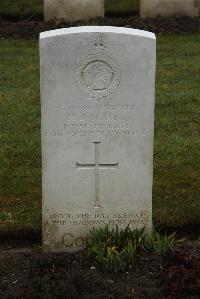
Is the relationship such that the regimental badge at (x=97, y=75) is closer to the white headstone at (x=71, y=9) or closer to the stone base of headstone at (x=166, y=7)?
the white headstone at (x=71, y=9)

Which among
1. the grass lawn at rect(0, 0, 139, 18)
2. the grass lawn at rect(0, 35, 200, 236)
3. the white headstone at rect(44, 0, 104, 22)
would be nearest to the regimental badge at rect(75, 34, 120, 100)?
the grass lawn at rect(0, 35, 200, 236)

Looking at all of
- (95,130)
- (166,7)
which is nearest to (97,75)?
(95,130)

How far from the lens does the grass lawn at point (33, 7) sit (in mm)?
14178

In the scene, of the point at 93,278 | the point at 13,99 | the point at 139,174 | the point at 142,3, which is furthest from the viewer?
the point at 142,3

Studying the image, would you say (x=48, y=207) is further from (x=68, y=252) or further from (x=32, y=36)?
(x=32, y=36)

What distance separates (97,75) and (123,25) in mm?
7711

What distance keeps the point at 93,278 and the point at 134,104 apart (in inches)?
46.3

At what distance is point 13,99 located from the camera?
9617mm

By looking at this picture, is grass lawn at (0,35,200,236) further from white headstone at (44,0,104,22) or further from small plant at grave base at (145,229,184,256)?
white headstone at (44,0,104,22)

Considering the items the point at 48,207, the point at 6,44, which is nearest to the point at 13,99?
the point at 6,44

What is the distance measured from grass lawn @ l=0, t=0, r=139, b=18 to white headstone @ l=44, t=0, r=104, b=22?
0.82 metres

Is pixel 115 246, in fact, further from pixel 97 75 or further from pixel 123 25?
pixel 123 25

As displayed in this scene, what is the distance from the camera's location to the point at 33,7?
1465 centimetres

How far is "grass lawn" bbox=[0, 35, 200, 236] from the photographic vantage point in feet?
21.4
